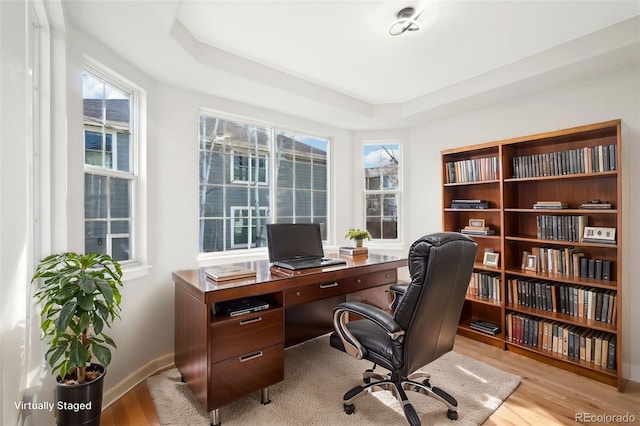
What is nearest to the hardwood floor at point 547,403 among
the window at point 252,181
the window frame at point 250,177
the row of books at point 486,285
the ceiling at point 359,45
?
the row of books at point 486,285

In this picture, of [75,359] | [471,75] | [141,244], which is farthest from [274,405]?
[471,75]

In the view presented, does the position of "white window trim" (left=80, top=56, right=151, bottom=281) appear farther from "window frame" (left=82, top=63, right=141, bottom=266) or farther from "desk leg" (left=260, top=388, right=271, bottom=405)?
"desk leg" (left=260, top=388, right=271, bottom=405)

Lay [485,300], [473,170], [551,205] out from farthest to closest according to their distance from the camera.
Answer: [473,170]
[485,300]
[551,205]

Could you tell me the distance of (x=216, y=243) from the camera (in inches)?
120

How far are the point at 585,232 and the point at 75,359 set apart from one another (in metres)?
3.47

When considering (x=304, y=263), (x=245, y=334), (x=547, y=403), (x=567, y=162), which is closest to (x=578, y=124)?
(x=567, y=162)

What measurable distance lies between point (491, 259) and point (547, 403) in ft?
4.28

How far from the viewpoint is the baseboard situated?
204cm

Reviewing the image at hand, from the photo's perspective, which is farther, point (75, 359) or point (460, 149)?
point (460, 149)

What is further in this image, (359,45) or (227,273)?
(359,45)

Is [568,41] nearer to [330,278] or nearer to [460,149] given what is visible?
[460,149]

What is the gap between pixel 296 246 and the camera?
2.69m

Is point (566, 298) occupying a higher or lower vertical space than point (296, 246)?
lower

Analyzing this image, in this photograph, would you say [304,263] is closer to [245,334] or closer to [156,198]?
[245,334]
